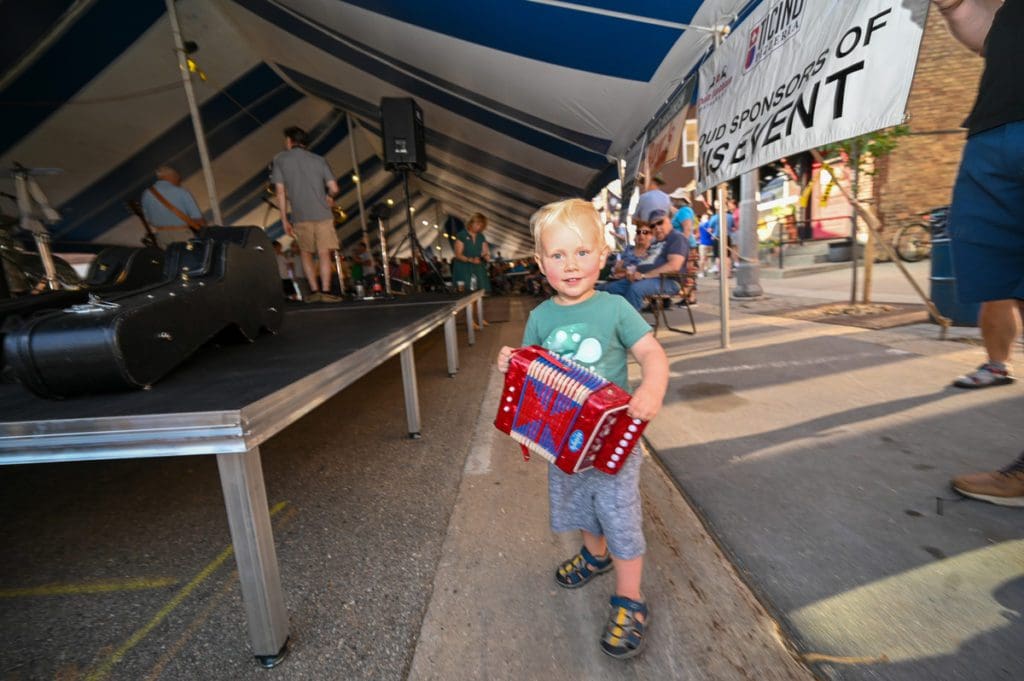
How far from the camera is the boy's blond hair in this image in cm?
112

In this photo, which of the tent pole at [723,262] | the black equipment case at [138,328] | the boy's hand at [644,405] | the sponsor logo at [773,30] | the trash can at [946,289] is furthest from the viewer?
the tent pole at [723,262]

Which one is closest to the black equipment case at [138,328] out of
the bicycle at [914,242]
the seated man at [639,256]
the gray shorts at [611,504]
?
the gray shorts at [611,504]

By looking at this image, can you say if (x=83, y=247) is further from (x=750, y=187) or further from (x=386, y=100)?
(x=750, y=187)

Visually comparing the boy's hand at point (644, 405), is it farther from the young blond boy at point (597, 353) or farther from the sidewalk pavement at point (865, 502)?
the sidewalk pavement at point (865, 502)

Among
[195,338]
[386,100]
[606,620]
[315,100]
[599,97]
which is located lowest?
[606,620]

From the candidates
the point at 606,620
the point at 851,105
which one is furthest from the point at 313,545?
the point at 851,105

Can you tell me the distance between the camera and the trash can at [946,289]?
386cm

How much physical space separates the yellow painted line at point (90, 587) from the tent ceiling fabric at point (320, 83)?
4385mm

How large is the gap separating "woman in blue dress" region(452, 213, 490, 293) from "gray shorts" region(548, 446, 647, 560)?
19.4ft

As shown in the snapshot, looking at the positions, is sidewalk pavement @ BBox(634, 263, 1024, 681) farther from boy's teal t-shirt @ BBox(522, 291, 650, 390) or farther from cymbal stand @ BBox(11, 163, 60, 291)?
cymbal stand @ BBox(11, 163, 60, 291)

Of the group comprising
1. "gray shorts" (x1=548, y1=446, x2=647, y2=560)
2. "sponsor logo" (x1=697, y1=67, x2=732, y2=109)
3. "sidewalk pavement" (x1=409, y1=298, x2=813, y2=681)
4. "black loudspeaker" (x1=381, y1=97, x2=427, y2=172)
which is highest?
"black loudspeaker" (x1=381, y1=97, x2=427, y2=172)

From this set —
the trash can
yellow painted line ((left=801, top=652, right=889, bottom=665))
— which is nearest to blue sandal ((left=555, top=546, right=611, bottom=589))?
yellow painted line ((left=801, top=652, right=889, bottom=665))

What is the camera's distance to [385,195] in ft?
55.6

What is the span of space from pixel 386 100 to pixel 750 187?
5.46 meters
